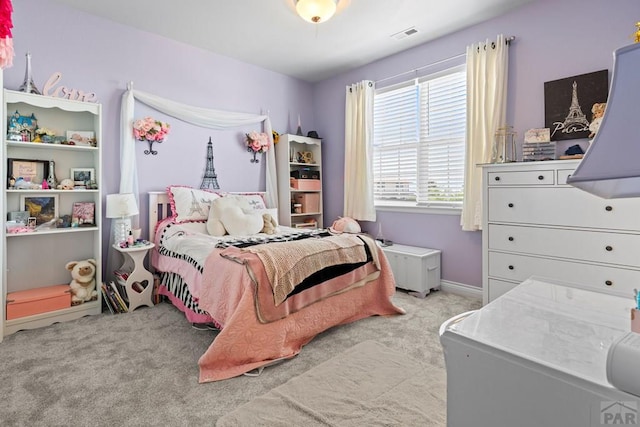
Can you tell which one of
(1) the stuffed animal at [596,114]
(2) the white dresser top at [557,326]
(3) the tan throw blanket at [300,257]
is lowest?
(3) the tan throw blanket at [300,257]

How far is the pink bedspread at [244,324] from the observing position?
201cm

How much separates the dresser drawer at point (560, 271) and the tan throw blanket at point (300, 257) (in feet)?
3.61

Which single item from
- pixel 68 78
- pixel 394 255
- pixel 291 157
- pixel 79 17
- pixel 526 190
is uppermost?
pixel 79 17

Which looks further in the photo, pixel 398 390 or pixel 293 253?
pixel 293 253

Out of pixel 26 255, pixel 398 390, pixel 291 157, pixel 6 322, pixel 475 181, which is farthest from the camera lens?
pixel 291 157

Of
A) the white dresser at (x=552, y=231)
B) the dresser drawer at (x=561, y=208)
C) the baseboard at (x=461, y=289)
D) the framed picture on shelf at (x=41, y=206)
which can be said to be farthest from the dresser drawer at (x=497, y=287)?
the framed picture on shelf at (x=41, y=206)

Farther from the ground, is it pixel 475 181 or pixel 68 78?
pixel 68 78

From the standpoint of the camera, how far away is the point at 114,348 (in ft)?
7.73

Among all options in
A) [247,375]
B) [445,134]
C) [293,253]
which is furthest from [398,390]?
[445,134]

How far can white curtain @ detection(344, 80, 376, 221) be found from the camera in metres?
4.27

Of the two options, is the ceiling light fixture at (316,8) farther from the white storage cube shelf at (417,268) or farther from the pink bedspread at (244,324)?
the white storage cube shelf at (417,268)

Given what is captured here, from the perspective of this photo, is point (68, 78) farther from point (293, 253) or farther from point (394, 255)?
point (394, 255)

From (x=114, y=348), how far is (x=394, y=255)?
2.67 metres

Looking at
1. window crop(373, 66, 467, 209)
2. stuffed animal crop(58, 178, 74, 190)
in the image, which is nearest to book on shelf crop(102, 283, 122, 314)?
stuffed animal crop(58, 178, 74, 190)
